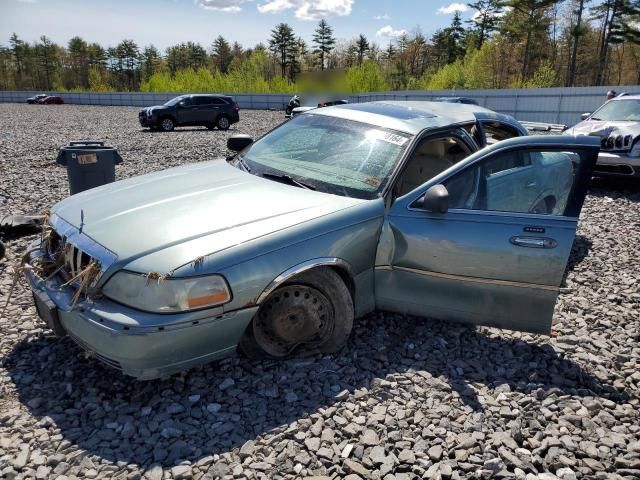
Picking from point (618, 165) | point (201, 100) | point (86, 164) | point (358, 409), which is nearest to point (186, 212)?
point (358, 409)

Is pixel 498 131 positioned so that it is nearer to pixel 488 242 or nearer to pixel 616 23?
pixel 488 242

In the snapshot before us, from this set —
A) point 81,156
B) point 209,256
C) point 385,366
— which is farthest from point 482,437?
point 81,156

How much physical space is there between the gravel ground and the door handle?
0.82 metres

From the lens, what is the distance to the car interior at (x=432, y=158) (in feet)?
12.3

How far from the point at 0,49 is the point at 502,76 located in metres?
72.8

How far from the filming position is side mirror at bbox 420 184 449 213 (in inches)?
123

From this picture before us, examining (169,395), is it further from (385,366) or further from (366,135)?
(366,135)

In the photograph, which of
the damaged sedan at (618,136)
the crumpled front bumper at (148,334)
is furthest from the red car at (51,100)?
the crumpled front bumper at (148,334)

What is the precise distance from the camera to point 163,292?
8.39 feet

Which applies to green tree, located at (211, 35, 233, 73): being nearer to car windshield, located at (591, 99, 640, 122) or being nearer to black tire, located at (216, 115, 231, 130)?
black tire, located at (216, 115, 231, 130)

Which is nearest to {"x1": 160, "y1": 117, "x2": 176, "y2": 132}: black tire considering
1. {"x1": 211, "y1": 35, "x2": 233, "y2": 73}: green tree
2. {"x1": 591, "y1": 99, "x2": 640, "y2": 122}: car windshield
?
{"x1": 591, "y1": 99, "x2": 640, "y2": 122}: car windshield

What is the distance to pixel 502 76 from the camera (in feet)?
171

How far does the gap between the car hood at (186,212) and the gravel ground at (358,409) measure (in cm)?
87

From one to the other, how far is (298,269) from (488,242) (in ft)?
4.15
